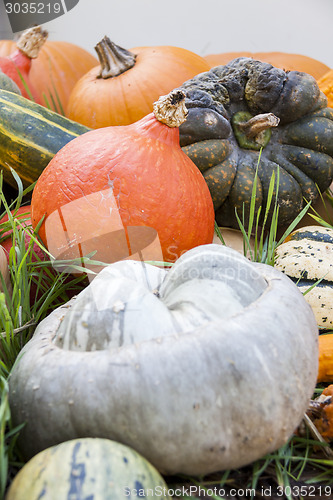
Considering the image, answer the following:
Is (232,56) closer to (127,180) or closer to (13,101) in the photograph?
(13,101)

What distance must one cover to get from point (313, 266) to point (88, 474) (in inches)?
35.8

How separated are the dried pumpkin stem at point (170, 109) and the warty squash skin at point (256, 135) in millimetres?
288

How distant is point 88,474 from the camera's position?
649 mm

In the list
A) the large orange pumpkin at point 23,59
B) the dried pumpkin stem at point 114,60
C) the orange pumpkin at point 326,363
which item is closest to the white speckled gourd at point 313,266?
the orange pumpkin at point 326,363

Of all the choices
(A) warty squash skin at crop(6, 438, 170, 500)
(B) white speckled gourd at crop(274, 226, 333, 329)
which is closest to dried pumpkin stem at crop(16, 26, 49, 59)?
(B) white speckled gourd at crop(274, 226, 333, 329)

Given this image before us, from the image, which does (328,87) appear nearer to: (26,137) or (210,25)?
(210,25)

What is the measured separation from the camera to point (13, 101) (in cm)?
165

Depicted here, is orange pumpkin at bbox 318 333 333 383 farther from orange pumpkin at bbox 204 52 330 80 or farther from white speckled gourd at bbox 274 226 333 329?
orange pumpkin at bbox 204 52 330 80

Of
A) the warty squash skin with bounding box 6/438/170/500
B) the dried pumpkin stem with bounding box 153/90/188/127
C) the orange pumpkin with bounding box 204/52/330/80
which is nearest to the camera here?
the warty squash skin with bounding box 6/438/170/500

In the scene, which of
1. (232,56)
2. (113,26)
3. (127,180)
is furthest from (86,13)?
(127,180)

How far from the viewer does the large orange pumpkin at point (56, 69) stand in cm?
222

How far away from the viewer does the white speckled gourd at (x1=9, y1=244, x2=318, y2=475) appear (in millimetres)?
719

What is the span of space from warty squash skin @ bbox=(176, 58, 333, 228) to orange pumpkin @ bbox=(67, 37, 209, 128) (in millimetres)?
250

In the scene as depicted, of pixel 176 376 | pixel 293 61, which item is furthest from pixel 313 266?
pixel 293 61
